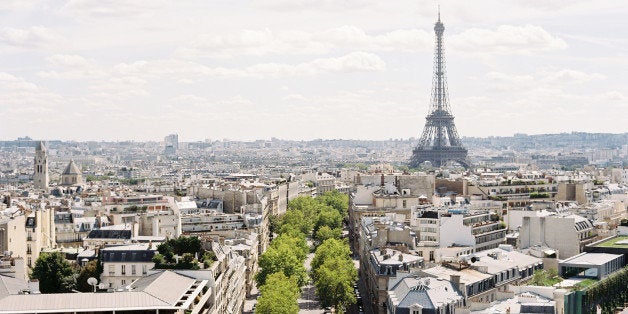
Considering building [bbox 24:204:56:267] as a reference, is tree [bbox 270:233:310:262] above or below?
below

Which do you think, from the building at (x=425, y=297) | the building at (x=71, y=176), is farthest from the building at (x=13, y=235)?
the building at (x=71, y=176)

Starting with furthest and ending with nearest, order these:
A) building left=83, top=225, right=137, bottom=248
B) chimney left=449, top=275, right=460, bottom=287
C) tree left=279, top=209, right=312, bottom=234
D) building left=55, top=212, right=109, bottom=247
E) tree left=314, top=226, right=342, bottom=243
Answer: tree left=279, top=209, right=312, bottom=234
tree left=314, top=226, right=342, bottom=243
building left=55, top=212, right=109, bottom=247
building left=83, top=225, right=137, bottom=248
chimney left=449, top=275, right=460, bottom=287

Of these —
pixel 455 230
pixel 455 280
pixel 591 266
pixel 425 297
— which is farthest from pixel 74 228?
pixel 591 266

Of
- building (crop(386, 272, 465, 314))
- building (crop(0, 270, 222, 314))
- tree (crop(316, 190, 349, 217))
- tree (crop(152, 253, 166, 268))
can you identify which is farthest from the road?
tree (crop(316, 190, 349, 217))

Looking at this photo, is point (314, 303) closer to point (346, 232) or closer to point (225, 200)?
point (225, 200)

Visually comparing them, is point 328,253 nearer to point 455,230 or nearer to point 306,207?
point 455,230

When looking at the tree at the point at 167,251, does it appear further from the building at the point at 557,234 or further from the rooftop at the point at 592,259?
the building at the point at 557,234

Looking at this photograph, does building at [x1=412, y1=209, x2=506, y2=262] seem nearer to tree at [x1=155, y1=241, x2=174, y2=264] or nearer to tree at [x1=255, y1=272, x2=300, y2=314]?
tree at [x1=255, y1=272, x2=300, y2=314]
